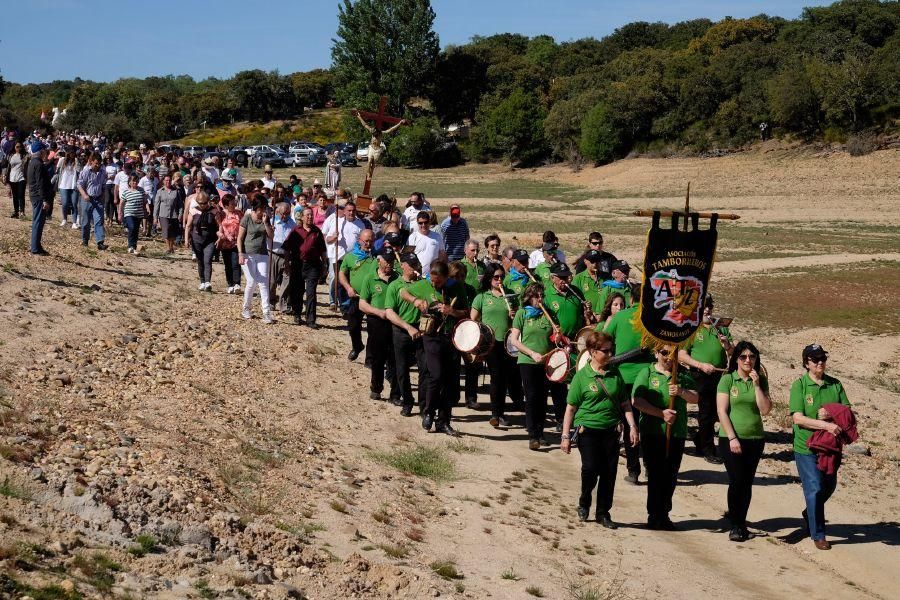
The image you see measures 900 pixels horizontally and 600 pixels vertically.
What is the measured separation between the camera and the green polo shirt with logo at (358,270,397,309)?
1277 centimetres

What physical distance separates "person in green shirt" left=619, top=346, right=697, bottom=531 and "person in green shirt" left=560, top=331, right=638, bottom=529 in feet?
0.52

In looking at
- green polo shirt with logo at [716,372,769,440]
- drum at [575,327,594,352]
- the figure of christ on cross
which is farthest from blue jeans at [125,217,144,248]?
green polo shirt with logo at [716,372,769,440]

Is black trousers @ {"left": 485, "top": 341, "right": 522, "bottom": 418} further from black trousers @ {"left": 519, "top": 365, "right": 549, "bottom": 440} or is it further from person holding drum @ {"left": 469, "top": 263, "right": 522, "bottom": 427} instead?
black trousers @ {"left": 519, "top": 365, "right": 549, "bottom": 440}

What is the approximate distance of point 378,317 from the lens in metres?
12.8

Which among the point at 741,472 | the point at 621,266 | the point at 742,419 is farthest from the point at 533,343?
the point at 741,472

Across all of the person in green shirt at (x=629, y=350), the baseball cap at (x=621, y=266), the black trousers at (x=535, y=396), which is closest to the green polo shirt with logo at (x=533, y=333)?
the black trousers at (x=535, y=396)

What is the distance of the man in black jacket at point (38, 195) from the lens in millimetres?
17281

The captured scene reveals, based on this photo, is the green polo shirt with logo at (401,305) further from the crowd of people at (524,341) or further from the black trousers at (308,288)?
the black trousers at (308,288)

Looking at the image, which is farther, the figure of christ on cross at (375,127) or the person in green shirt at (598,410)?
the figure of christ on cross at (375,127)

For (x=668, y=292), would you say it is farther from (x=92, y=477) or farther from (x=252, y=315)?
(x=252, y=315)

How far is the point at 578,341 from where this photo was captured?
39.3 ft

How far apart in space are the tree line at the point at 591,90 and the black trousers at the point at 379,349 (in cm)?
4840

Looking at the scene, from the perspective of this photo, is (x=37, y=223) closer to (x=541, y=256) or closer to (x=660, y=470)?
(x=541, y=256)

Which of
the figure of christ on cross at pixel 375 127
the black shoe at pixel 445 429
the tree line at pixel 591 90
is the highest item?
the tree line at pixel 591 90
